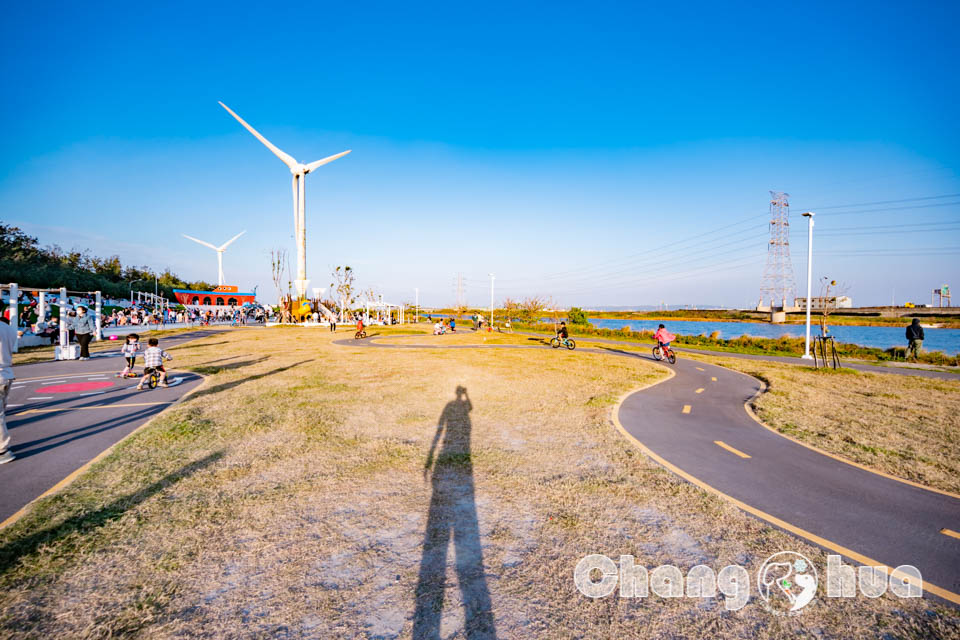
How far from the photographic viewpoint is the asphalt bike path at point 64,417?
5.62 m

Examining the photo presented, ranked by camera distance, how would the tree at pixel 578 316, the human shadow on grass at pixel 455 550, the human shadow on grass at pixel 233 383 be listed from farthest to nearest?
the tree at pixel 578 316 → the human shadow on grass at pixel 233 383 → the human shadow on grass at pixel 455 550

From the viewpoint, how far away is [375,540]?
4.21m

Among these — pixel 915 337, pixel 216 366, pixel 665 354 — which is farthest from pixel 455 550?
pixel 915 337

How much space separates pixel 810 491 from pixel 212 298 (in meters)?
94.6

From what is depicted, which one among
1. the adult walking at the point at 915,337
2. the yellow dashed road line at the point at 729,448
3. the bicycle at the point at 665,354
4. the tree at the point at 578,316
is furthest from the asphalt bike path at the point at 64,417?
the tree at the point at 578,316

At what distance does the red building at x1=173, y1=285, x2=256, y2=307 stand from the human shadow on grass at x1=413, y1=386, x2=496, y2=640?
8717 cm

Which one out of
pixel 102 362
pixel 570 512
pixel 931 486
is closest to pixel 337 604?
pixel 570 512

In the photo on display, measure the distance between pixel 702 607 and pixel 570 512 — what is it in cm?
170

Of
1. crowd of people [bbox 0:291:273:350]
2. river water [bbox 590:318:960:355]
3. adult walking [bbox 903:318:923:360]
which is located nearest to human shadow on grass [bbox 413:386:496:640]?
crowd of people [bbox 0:291:273:350]

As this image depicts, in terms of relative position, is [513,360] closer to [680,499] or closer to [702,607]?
[680,499]

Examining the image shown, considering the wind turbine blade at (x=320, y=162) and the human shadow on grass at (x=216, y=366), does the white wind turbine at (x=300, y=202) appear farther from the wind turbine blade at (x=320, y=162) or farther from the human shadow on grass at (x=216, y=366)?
the human shadow on grass at (x=216, y=366)

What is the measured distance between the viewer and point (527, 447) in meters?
7.32

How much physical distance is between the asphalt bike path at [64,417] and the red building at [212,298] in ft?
237

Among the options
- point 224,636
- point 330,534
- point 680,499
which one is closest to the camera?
point 224,636
